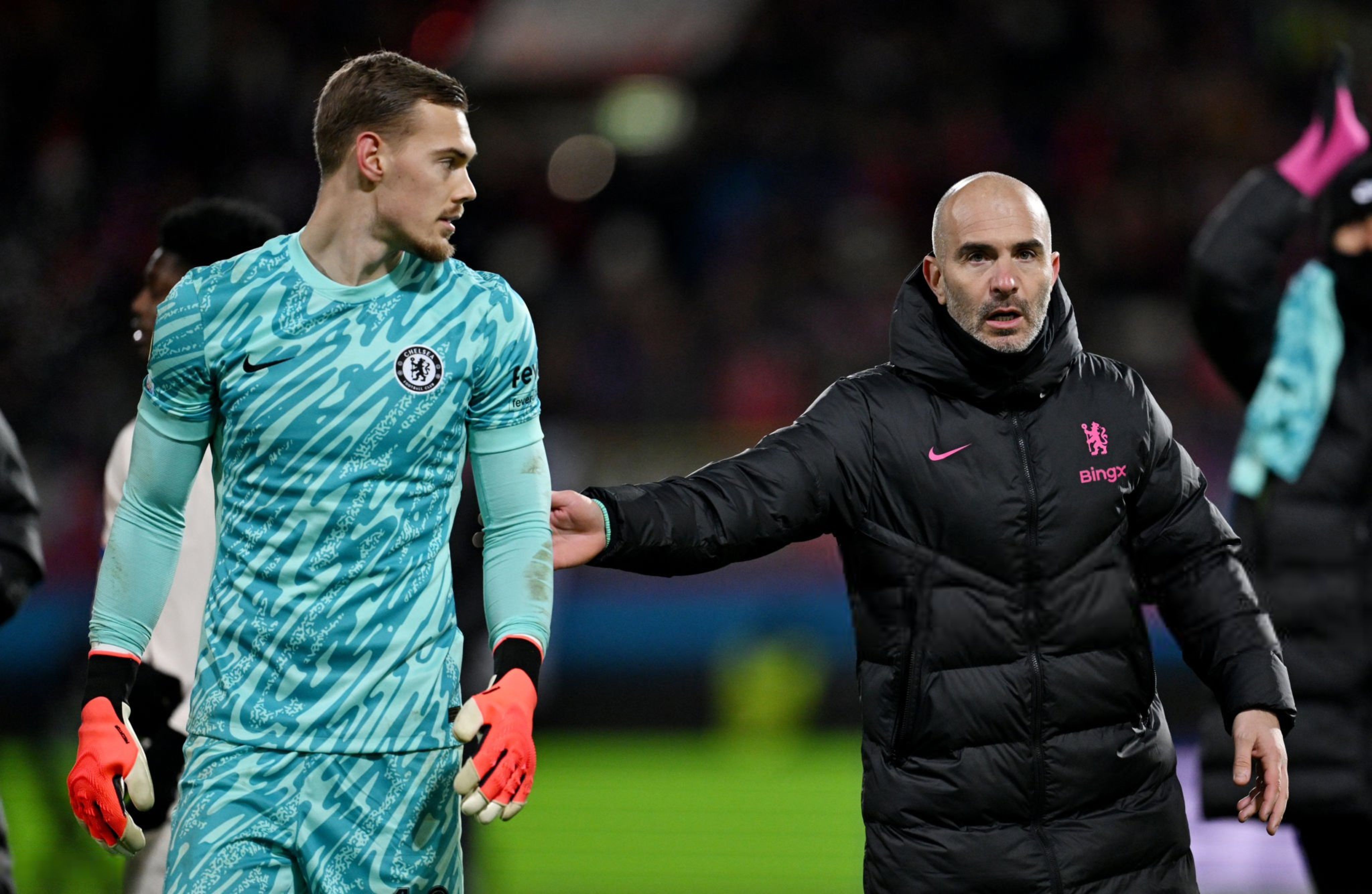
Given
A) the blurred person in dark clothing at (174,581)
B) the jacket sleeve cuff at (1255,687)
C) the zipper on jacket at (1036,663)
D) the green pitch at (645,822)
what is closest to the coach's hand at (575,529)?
the zipper on jacket at (1036,663)

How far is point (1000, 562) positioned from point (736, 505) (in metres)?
0.54

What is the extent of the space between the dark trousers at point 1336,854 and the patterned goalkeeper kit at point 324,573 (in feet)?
8.28

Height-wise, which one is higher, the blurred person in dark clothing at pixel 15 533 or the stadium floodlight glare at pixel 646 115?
the stadium floodlight glare at pixel 646 115

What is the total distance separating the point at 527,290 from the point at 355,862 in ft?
34.3

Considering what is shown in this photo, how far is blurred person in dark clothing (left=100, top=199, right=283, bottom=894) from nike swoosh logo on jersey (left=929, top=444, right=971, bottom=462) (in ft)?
5.31

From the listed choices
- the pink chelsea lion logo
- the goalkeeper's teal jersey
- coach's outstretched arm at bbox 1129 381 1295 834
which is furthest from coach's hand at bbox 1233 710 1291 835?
the goalkeeper's teal jersey

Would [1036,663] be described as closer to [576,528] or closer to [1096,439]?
[1096,439]

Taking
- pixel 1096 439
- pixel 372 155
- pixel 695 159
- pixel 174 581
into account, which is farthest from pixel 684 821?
pixel 695 159

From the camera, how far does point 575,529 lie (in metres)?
3.31

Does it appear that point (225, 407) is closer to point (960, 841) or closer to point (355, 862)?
point (355, 862)

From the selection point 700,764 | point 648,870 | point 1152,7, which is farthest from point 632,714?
point 1152,7

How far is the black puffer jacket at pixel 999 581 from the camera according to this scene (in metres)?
3.33

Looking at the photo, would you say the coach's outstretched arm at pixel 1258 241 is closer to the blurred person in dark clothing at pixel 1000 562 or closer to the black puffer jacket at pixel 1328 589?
the black puffer jacket at pixel 1328 589

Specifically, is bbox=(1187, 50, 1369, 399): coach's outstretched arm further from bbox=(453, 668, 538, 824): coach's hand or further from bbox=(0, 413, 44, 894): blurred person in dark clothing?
bbox=(0, 413, 44, 894): blurred person in dark clothing
